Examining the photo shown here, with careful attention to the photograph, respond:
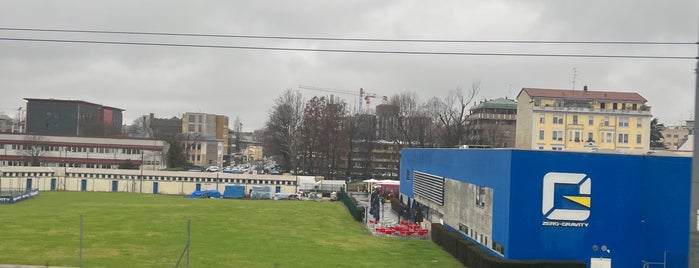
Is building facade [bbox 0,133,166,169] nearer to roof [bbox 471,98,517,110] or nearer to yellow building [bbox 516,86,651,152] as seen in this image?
yellow building [bbox 516,86,651,152]

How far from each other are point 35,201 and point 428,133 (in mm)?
49842

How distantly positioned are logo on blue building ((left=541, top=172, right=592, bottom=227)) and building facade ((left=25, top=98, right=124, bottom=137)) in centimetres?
9566

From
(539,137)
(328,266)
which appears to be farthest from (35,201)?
(539,137)

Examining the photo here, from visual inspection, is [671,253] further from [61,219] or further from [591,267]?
[61,219]

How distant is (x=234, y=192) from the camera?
61375 millimetres

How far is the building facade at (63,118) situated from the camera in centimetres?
10162

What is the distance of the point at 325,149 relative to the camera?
77.9m

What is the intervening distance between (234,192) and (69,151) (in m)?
34.2

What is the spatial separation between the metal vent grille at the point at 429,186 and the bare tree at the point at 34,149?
61198 mm

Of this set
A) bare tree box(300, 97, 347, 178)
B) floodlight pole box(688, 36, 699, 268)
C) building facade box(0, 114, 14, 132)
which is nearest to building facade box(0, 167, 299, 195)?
bare tree box(300, 97, 347, 178)

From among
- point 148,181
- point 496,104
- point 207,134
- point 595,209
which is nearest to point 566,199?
point 595,209

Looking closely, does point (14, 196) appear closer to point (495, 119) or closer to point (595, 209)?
point (595, 209)

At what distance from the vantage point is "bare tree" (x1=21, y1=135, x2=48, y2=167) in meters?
78.3

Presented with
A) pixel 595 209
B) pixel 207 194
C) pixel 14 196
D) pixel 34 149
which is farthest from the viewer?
pixel 34 149
